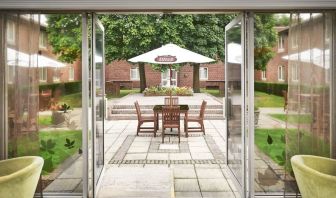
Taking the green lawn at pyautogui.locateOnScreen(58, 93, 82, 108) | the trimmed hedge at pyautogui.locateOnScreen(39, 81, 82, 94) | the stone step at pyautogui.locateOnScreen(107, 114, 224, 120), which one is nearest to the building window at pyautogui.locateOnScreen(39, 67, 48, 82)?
the trimmed hedge at pyautogui.locateOnScreen(39, 81, 82, 94)

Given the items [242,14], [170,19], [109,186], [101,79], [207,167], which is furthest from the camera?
[170,19]

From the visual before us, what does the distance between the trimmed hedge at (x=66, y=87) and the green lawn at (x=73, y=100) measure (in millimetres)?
54

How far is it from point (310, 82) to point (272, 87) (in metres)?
1.04

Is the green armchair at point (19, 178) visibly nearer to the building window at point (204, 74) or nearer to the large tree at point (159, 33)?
the large tree at point (159, 33)

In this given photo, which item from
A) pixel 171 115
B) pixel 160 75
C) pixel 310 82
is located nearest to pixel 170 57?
pixel 171 115

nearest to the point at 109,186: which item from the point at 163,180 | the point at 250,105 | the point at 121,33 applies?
the point at 163,180

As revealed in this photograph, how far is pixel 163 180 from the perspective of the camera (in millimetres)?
5449

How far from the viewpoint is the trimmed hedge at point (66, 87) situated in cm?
452

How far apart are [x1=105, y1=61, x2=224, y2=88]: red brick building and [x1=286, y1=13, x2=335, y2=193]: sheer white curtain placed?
22.3 metres

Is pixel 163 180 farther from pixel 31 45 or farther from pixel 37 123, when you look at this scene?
pixel 31 45

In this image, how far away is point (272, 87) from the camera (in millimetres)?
5332

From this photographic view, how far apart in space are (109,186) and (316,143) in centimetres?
275

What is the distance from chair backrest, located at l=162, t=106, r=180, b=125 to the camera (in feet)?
27.3

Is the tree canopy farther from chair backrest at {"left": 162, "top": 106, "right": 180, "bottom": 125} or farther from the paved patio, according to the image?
chair backrest at {"left": 162, "top": 106, "right": 180, "bottom": 125}
